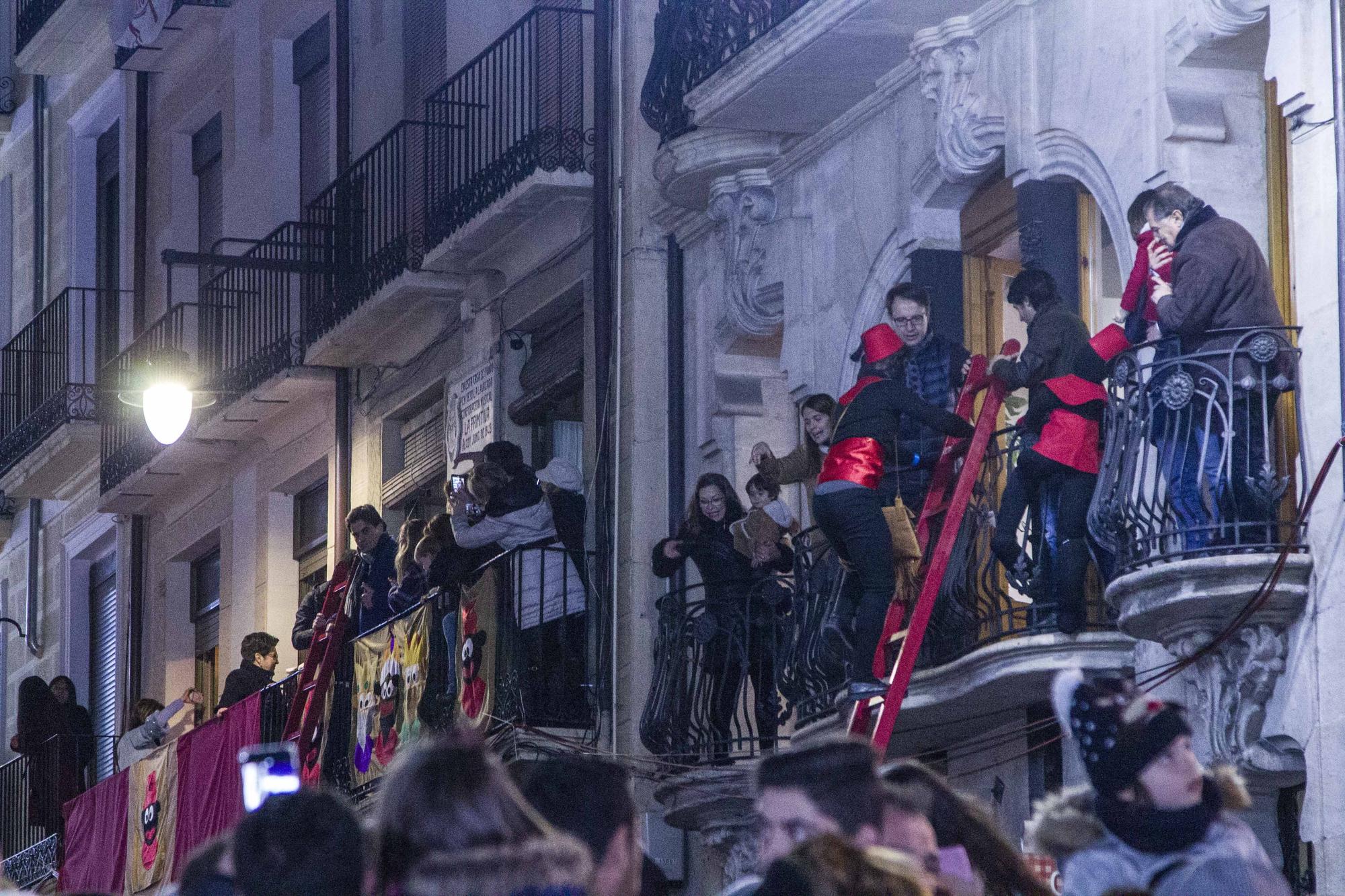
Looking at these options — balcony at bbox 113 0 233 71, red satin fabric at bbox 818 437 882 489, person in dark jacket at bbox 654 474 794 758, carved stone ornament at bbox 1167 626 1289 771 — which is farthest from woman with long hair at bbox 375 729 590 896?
A: balcony at bbox 113 0 233 71

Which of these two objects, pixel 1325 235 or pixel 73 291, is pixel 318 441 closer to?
pixel 73 291

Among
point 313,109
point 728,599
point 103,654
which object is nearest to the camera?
point 728,599

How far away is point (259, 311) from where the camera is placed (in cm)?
2247

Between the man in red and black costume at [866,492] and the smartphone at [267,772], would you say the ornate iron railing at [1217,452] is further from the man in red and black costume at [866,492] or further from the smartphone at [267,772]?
the smartphone at [267,772]

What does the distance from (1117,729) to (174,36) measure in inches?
755

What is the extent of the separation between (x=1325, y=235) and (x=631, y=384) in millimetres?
6400

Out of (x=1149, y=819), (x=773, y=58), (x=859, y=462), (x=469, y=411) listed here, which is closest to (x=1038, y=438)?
(x=859, y=462)

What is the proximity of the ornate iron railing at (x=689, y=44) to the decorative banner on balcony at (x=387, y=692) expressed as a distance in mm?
3458

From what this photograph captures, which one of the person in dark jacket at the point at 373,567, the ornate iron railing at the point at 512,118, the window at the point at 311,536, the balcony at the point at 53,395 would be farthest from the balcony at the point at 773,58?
the balcony at the point at 53,395

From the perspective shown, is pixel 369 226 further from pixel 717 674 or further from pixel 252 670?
pixel 717 674

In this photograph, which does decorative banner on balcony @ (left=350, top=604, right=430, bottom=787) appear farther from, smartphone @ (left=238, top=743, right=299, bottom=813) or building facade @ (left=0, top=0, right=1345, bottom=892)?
smartphone @ (left=238, top=743, right=299, bottom=813)

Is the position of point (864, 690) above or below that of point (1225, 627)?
below

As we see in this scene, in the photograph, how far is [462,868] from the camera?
224 inches

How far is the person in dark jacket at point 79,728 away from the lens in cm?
2455
